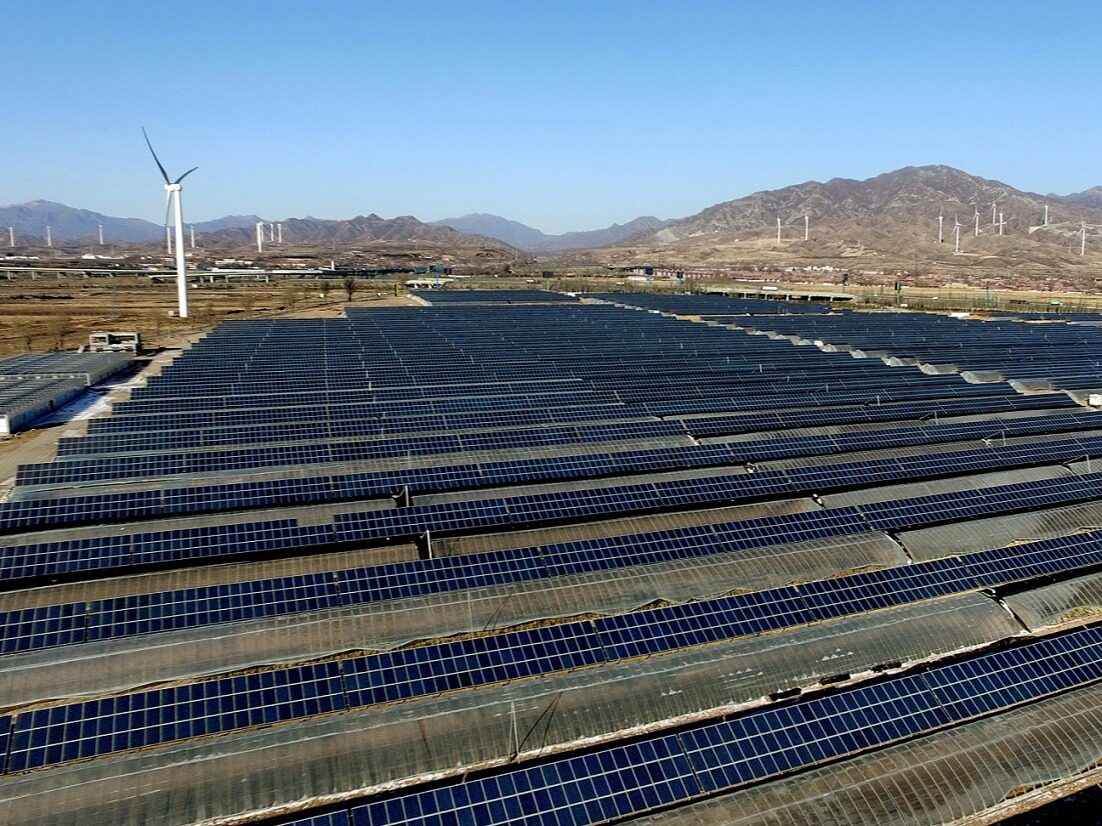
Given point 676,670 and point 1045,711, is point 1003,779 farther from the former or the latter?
point 676,670

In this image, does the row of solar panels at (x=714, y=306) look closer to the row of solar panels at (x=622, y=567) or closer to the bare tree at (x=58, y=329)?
the bare tree at (x=58, y=329)

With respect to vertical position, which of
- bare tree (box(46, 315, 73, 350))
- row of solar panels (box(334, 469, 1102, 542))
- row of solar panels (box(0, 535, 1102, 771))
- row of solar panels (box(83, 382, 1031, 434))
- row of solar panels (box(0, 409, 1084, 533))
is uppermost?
bare tree (box(46, 315, 73, 350))

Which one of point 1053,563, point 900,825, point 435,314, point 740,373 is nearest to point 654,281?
point 435,314

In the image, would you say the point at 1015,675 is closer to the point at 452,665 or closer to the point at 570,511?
the point at 452,665

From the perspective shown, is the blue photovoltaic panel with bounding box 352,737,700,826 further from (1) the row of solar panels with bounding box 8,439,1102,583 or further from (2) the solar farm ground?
(1) the row of solar panels with bounding box 8,439,1102,583

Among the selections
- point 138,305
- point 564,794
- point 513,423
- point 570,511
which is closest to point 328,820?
point 564,794

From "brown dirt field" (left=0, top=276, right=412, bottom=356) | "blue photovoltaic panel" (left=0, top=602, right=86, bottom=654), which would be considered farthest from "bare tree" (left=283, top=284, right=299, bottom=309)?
"blue photovoltaic panel" (left=0, top=602, right=86, bottom=654)
